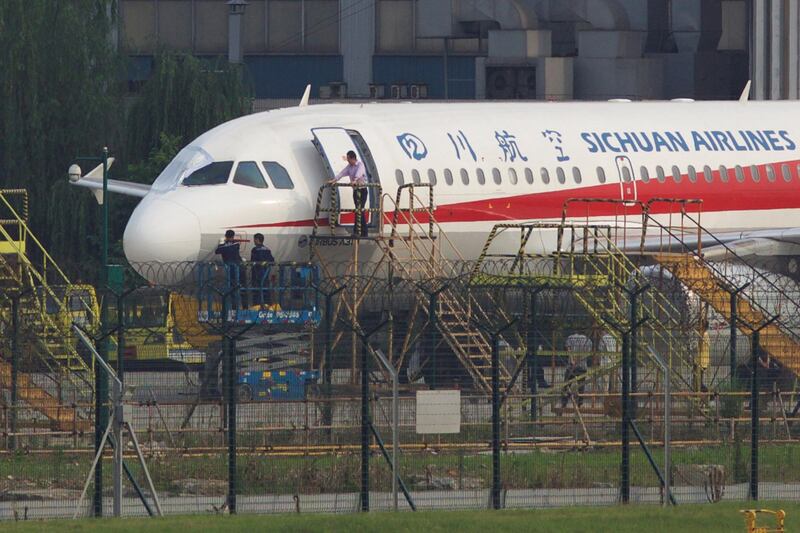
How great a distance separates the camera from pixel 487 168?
36.2m

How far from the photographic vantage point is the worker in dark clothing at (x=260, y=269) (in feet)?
98.1

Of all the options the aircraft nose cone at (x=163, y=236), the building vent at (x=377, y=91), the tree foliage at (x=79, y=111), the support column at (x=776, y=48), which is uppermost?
the building vent at (x=377, y=91)

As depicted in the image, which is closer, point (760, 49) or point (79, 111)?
point (79, 111)

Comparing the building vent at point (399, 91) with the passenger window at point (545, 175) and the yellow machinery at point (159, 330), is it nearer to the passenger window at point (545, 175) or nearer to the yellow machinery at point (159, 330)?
the passenger window at point (545, 175)

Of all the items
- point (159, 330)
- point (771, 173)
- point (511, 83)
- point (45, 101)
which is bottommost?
point (159, 330)

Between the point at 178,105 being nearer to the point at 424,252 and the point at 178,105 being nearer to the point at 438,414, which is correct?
the point at 424,252

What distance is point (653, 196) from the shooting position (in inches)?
1489

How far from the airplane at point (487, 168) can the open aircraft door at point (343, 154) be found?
35mm

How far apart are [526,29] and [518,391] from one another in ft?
130

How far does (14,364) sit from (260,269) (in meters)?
8.48

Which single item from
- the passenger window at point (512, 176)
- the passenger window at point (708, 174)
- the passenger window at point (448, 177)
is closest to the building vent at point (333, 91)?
the passenger window at point (708, 174)

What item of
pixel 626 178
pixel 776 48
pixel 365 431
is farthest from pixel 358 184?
pixel 776 48

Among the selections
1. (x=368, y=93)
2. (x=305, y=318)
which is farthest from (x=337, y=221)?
(x=368, y=93)

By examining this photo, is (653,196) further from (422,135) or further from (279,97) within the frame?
(279,97)
